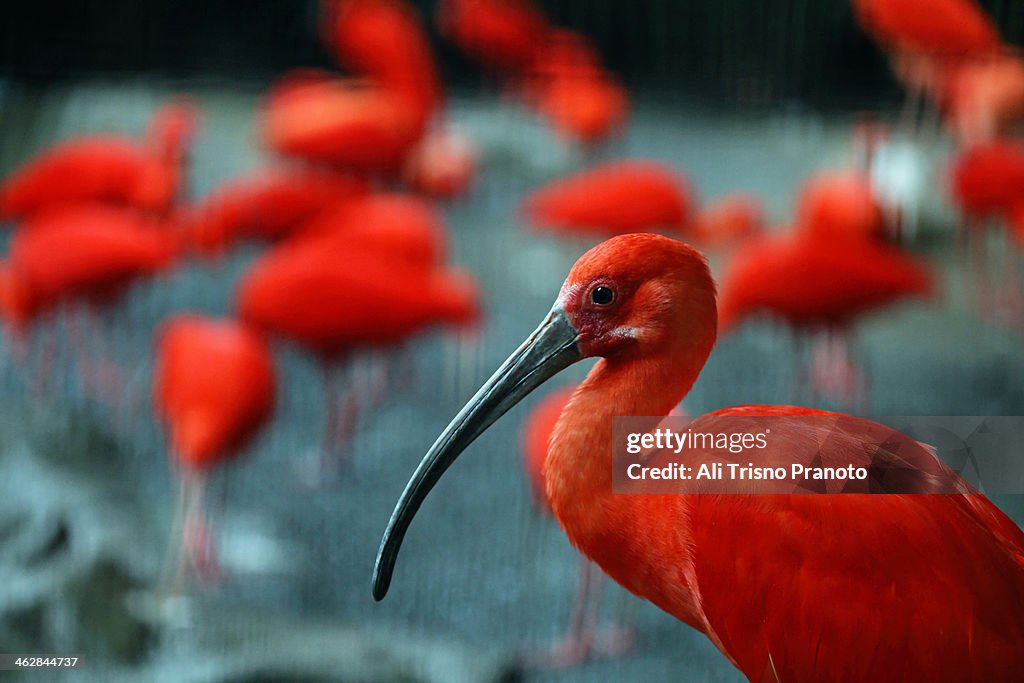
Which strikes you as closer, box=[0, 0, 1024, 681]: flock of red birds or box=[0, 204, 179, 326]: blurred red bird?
box=[0, 0, 1024, 681]: flock of red birds

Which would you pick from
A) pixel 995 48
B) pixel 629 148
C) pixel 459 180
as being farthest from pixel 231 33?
pixel 995 48

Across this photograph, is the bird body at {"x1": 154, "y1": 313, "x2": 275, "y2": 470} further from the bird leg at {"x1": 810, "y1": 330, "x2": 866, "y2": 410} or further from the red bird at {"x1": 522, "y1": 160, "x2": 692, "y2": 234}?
the bird leg at {"x1": 810, "y1": 330, "x2": 866, "y2": 410}

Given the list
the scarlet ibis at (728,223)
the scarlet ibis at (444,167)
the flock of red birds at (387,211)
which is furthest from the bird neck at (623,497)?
the scarlet ibis at (444,167)

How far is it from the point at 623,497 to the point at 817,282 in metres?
0.90

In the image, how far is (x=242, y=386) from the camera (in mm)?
1307

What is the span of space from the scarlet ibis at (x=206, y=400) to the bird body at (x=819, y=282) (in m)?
0.63

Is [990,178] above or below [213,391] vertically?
above

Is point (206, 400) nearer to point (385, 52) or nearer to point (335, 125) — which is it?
point (335, 125)

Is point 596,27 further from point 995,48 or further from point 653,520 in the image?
point 653,520

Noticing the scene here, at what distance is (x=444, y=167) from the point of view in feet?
6.45

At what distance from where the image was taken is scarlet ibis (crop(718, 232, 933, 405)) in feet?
4.54

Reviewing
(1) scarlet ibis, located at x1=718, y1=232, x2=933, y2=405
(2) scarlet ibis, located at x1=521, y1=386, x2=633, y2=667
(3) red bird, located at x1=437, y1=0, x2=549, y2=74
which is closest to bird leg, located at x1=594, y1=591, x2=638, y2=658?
(2) scarlet ibis, located at x1=521, y1=386, x2=633, y2=667

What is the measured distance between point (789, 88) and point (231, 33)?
80 centimetres

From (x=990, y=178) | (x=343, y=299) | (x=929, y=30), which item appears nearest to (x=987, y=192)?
(x=990, y=178)
